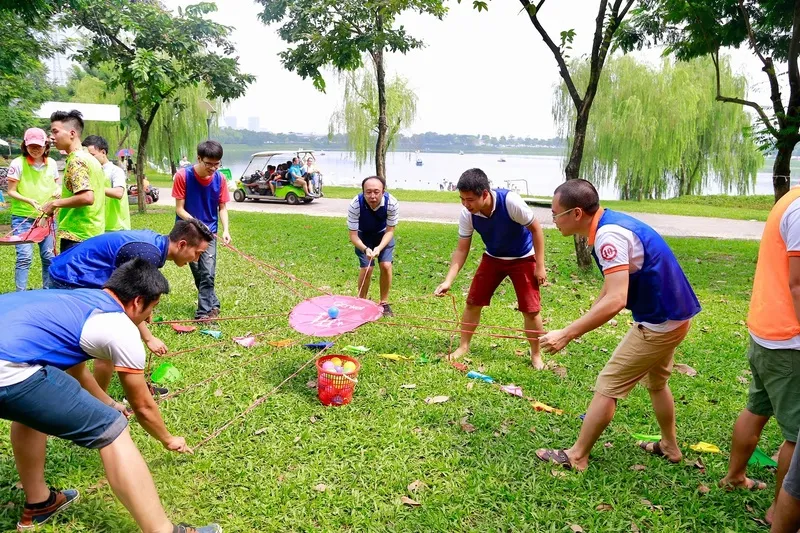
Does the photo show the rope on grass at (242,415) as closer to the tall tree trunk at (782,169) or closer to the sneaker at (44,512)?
the sneaker at (44,512)

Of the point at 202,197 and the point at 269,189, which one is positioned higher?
the point at 202,197

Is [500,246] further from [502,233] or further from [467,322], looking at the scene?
[467,322]

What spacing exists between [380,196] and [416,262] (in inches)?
142

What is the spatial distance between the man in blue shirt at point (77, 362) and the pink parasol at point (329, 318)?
1650mm

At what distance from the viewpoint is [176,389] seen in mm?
4188

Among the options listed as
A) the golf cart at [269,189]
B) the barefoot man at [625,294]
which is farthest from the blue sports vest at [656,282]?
the golf cart at [269,189]

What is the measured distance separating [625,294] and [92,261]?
118 inches

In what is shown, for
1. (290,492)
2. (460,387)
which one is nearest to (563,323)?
(460,387)

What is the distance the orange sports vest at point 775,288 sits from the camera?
2477 millimetres

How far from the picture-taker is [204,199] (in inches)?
215

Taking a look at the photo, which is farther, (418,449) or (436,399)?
(436,399)

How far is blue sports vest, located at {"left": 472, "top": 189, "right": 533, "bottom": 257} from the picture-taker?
4.45m

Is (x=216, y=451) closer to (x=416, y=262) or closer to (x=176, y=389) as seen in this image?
(x=176, y=389)

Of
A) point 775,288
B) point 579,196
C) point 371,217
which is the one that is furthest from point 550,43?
point 775,288
